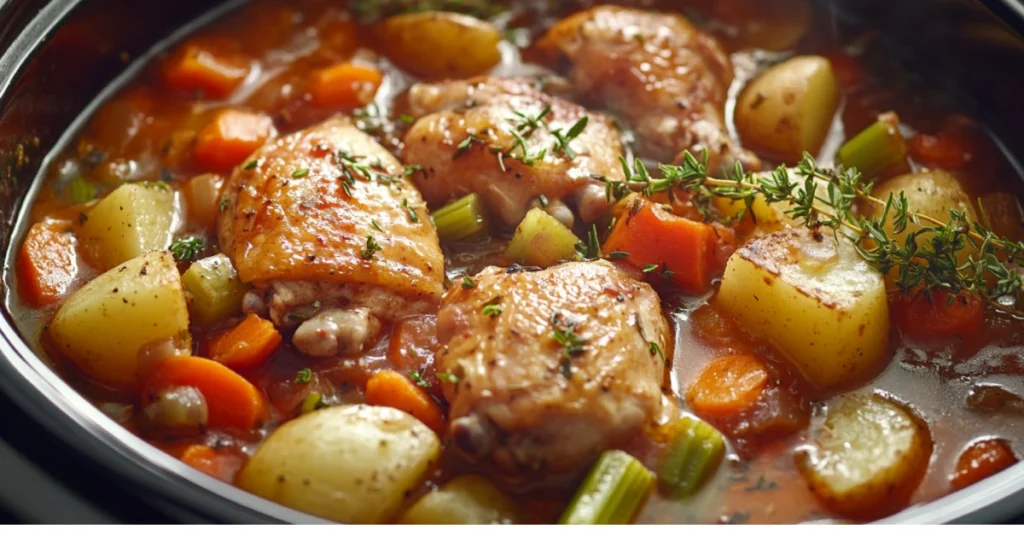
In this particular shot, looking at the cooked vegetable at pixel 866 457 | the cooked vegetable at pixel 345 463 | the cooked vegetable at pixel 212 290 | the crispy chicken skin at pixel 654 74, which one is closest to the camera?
the cooked vegetable at pixel 345 463

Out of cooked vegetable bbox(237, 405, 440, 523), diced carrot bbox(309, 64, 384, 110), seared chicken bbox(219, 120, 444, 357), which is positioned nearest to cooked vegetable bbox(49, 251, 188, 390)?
seared chicken bbox(219, 120, 444, 357)

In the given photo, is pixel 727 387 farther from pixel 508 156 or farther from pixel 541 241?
pixel 508 156

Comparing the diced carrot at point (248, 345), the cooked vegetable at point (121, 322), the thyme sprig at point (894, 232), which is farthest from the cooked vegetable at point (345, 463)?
the thyme sprig at point (894, 232)

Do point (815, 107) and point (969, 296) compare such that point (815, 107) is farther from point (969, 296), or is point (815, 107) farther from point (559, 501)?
point (559, 501)

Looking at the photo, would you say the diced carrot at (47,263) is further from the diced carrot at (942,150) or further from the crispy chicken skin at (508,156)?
the diced carrot at (942,150)

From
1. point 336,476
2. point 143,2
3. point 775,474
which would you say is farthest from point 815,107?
point 143,2

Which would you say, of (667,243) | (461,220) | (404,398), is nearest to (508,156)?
(461,220)
